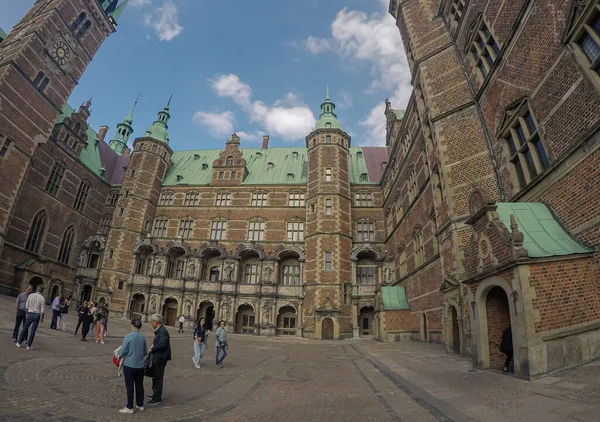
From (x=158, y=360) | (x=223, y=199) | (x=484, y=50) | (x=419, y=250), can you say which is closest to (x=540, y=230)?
(x=484, y=50)

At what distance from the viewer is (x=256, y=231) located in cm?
3128

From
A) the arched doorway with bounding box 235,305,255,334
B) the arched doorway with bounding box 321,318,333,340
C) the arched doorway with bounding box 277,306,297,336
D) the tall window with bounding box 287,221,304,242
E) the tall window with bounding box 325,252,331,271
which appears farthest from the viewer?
the tall window with bounding box 287,221,304,242

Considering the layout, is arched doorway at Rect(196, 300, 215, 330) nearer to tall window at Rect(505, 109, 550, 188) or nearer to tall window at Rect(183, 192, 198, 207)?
tall window at Rect(183, 192, 198, 207)

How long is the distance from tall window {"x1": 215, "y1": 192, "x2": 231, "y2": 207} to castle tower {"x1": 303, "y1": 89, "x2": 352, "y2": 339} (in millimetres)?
9079

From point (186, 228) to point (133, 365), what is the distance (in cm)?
2960

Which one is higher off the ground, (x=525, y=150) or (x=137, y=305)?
(x=525, y=150)

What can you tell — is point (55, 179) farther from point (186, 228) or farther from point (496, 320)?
point (496, 320)

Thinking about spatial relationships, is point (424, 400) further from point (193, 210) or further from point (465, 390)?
point (193, 210)

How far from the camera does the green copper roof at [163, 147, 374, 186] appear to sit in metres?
33.9

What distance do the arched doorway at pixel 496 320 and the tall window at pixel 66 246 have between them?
1348 inches

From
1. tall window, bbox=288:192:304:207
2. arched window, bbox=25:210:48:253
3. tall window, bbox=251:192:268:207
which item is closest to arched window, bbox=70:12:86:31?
arched window, bbox=25:210:48:253

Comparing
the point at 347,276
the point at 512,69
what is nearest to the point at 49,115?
the point at 347,276

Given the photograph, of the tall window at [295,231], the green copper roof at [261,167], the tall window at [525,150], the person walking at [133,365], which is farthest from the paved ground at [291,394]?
the green copper roof at [261,167]

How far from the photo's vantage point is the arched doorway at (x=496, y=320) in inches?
305
